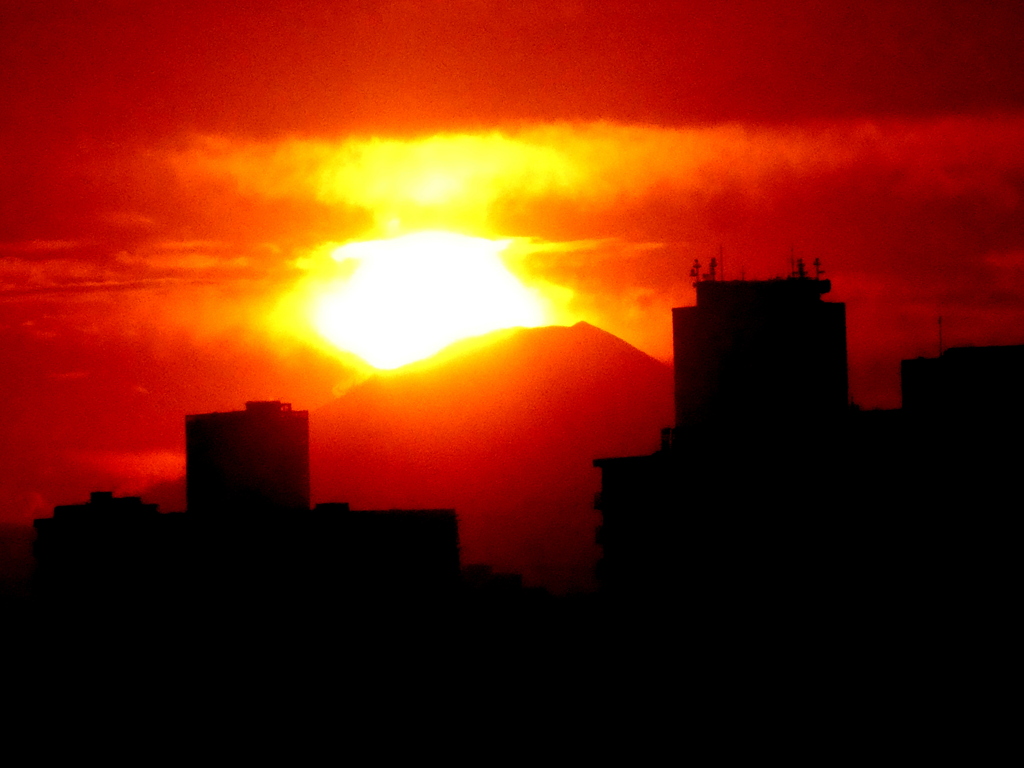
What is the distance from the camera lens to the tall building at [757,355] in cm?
7594

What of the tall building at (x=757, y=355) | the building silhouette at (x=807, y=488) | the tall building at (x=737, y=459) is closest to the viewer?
the building silhouette at (x=807, y=488)

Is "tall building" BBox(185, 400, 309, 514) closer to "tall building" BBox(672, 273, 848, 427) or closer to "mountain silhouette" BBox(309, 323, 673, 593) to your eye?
"tall building" BBox(672, 273, 848, 427)

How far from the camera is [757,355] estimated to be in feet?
250

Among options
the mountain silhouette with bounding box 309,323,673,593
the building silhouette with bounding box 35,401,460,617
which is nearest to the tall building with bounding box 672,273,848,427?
the building silhouette with bounding box 35,401,460,617

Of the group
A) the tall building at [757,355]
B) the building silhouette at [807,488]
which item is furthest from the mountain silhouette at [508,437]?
the building silhouette at [807,488]

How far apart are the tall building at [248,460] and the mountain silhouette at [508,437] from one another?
6623cm

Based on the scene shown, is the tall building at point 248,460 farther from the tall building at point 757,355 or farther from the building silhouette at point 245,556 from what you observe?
the tall building at point 757,355

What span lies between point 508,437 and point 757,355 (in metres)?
98.7

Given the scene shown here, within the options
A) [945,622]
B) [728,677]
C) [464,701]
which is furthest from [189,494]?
[945,622]

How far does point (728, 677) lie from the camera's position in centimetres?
6425

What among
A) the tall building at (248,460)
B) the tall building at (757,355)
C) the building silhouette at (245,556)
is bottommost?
the building silhouette at (245,556)

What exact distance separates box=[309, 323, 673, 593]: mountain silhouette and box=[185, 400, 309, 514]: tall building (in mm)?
66229

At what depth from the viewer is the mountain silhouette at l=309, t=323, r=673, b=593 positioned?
516 feet

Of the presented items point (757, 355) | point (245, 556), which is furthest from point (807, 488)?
point (245, 556)
